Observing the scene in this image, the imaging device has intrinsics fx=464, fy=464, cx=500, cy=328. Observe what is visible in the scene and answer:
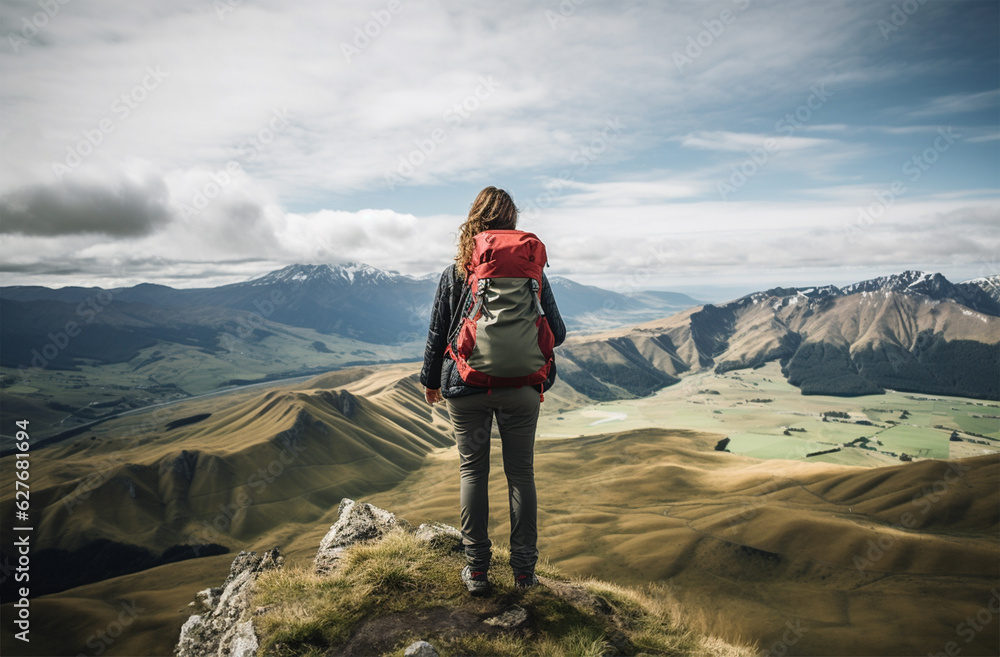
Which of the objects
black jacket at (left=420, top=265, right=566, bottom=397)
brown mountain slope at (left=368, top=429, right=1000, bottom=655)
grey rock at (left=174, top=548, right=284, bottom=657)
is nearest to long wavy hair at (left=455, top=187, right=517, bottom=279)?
black jacket at (left=420, top=265, right=566, bottom=397)

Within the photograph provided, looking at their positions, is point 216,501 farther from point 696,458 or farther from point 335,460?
point 696,458

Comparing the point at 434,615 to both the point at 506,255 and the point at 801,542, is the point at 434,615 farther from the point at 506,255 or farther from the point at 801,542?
the point at 801,542

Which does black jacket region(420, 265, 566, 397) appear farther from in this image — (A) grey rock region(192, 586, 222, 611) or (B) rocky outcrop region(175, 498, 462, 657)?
(A) grey rock region(192, 586, 222, 611)

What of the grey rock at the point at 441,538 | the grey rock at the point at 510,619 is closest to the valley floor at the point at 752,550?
the grey rock at the point at 510,619

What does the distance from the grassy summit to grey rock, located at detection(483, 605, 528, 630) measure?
0.02 meters

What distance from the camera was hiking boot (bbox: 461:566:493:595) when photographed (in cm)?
772

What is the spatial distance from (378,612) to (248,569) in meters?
5.71

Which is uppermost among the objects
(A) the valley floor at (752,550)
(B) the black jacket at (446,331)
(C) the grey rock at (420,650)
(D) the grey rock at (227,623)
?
(B) the black jacket at (446,331)

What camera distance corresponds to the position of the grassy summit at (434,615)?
22.2 feet

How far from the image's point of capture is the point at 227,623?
29.1ft

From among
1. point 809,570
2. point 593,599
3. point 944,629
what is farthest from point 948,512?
point 593,599

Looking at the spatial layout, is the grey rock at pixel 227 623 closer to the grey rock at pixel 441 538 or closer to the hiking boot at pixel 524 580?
the grey rock at pixel 441 538

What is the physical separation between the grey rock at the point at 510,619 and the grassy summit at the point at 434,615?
0.05ft

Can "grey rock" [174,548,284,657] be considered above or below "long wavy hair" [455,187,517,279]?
below
